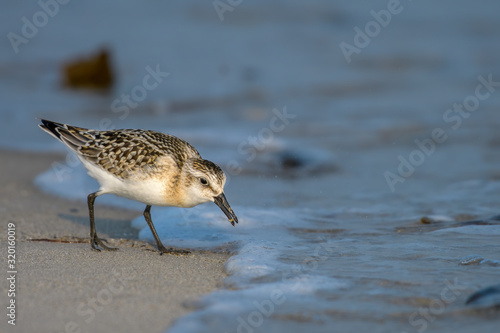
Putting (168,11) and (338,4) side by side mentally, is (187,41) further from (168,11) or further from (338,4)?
(338,4)

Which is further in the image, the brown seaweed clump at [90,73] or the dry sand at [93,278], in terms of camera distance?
the brown seaweed clump at [90,73]

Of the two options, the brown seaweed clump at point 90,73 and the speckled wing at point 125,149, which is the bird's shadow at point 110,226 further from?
the brown seaweed clump at point 90,73

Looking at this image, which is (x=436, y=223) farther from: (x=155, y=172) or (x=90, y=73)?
(x=90, y=73)

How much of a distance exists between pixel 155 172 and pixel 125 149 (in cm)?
34

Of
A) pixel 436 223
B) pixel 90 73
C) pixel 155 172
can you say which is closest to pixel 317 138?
pixel 436 223

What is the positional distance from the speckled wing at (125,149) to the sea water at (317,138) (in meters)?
0.84

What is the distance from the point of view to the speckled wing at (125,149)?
18.4 ft

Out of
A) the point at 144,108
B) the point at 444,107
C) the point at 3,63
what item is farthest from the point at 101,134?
the point at 3,63

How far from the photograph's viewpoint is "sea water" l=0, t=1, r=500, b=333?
449cm

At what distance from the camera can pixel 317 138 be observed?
10242 millimetres

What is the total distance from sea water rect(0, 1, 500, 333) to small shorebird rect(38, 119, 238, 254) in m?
0.53

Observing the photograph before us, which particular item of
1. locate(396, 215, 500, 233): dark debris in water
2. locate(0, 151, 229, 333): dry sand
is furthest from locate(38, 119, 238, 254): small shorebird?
locate(396, 215, 500, 233): dark debris in water

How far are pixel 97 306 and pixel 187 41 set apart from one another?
13.1 metres

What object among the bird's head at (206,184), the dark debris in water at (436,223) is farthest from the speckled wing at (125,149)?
the dark debris in water at (436,223)
